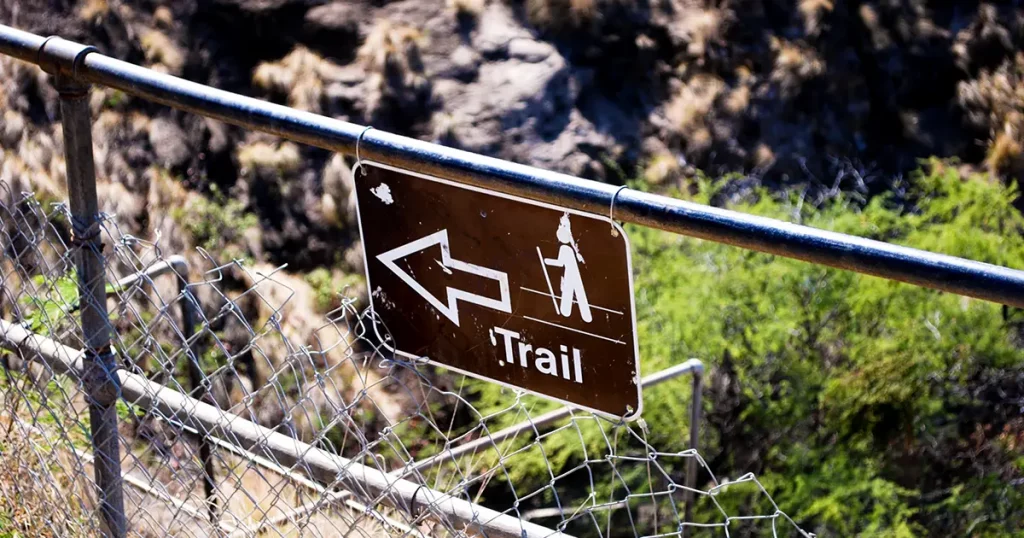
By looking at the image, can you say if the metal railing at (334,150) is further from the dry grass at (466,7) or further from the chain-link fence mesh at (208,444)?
the dry grass at (466,7)

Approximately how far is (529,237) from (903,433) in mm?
6739

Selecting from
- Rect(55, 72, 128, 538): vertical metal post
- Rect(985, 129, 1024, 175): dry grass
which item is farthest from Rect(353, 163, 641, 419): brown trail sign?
Rect(985, 129, 1024, 175): dry grass

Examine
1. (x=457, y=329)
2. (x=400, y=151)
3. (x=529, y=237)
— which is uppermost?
(x=400, y=151)

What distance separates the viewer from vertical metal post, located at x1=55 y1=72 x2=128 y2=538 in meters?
1.99

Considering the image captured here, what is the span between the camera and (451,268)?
1.73m

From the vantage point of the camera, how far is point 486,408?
823 cm

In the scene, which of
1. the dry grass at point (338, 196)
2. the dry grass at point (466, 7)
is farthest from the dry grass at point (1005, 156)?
the dry grass at point (338, 196)

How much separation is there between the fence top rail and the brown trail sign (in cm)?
5

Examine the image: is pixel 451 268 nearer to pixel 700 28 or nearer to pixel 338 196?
pixel 338 196


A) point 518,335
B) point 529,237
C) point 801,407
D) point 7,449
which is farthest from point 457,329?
point 801,407

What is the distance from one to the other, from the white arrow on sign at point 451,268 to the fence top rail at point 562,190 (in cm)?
13

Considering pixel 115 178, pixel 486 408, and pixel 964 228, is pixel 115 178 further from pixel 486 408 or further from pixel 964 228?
pixel 964 228

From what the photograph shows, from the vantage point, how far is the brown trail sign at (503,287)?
1.58 metres

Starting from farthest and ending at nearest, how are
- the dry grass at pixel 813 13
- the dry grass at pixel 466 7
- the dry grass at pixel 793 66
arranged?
the dry grass at pixel 813 13
the dry grass at pixel 793 66
the dry grass at pixel 466 7
